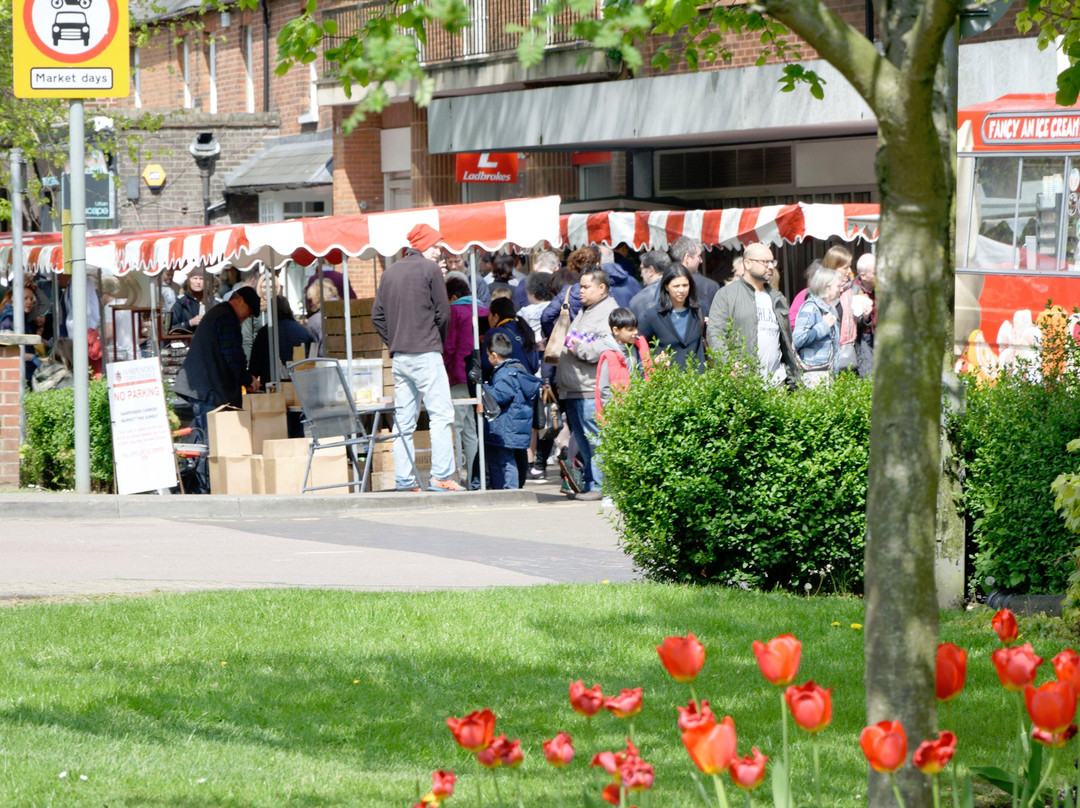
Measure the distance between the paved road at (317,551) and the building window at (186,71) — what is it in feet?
94.4

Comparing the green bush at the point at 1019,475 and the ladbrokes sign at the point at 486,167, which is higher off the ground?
the ladbrokes sign at the point at 486,167

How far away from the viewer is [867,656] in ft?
11.7

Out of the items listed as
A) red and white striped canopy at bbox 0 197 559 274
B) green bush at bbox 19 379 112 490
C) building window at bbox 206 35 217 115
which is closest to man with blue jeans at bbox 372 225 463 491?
red and white striped canopy at bbox 0 197 559 274

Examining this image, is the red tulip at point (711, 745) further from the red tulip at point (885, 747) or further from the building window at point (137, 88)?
the building window at point (137, 88)

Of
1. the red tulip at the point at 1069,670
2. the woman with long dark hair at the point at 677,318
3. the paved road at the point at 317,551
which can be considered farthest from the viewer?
the woman with long dark hair at the point at 677,318

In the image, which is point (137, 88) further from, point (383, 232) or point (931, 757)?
point (931, 757)

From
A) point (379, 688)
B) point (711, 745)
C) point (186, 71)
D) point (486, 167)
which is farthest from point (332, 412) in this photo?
point (186, 71)

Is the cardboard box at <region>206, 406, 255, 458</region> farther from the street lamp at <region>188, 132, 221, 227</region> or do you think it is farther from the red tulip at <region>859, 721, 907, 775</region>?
the street lamp at <region>188, 132, 221, 227</region>

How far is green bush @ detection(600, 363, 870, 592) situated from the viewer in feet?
27.3

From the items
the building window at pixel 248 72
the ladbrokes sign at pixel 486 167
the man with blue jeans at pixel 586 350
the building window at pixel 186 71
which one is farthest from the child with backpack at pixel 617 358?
the building window at pixel 186 71

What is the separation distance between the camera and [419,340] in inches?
530

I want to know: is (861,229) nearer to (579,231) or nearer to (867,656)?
(579,231)

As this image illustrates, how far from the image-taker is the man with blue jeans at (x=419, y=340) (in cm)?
1346

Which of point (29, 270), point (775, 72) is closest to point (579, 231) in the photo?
point (775, 72)
